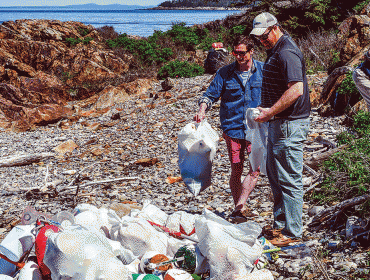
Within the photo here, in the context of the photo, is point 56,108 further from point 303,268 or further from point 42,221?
point 303,268

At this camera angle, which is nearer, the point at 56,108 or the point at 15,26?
the point at 56,108

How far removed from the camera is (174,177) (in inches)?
230

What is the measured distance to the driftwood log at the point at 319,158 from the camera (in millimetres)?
4828

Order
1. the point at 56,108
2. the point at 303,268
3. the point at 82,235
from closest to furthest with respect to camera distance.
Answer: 1. the point at 82,235
2. the point at 303,268
3. the point at 56,108

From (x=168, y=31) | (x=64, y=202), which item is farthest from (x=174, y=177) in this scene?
(x=168, y=31)

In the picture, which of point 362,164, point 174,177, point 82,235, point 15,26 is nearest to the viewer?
point 82,235

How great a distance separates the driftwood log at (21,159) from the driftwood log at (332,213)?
18.5 feet

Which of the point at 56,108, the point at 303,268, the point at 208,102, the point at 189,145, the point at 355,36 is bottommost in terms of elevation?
the point at 56,108

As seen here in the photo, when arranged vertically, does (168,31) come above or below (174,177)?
above

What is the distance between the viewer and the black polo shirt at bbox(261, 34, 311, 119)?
9.68 ft

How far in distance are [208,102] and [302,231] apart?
1.52 m

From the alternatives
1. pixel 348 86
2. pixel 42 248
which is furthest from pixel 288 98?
pixel 348 86

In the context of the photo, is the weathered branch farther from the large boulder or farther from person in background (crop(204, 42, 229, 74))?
person in background (crop(204, 42, 229, 74))

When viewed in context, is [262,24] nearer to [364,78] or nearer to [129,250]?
[364,78]
